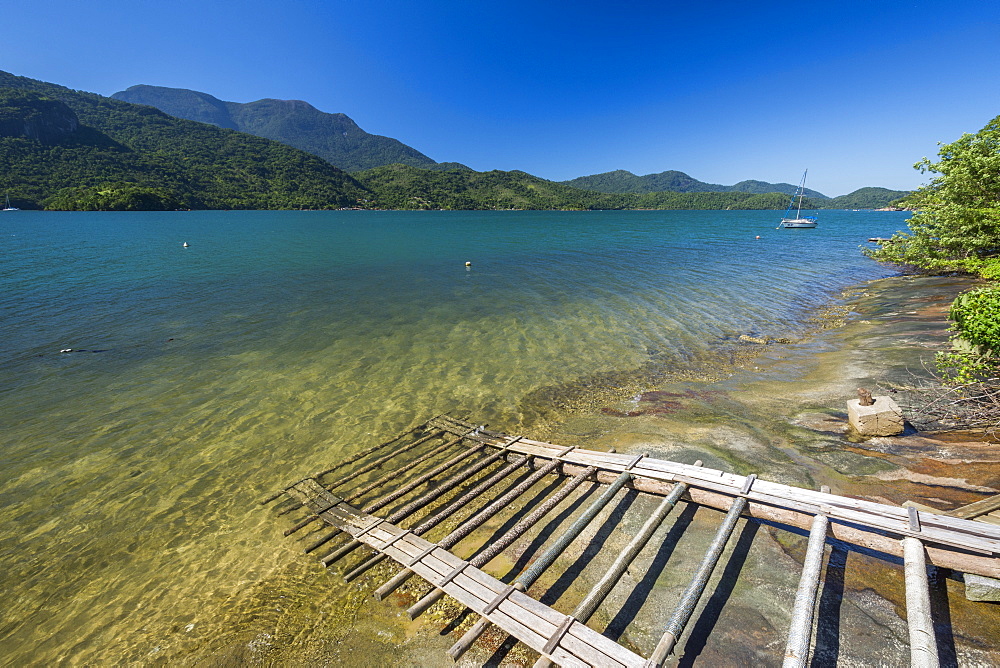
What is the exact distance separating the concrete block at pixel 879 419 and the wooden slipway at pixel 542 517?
429cm

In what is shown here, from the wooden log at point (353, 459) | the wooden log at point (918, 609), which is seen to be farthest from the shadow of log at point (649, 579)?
the wooden log at point (353, 459)

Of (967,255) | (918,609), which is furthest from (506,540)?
(967,255)

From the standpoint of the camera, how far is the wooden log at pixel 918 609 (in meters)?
3.95

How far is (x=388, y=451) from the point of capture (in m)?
10.5

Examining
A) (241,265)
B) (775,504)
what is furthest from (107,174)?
(775,504)

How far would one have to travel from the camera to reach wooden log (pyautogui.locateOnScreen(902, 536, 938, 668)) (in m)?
3.95

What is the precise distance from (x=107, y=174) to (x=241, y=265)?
231 m

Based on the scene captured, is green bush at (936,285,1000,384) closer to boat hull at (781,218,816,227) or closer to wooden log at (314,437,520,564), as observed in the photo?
wooden log at (314,437,520,564)

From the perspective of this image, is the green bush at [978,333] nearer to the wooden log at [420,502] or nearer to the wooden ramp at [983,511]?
the wooden ramp at [983,511]

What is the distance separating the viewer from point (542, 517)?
24.8 feet

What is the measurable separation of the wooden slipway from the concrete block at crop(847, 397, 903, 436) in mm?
4289

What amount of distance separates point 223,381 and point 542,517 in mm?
13481

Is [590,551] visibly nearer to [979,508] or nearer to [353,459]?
[979,508]

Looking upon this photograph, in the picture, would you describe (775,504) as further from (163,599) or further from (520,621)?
(163,599)
